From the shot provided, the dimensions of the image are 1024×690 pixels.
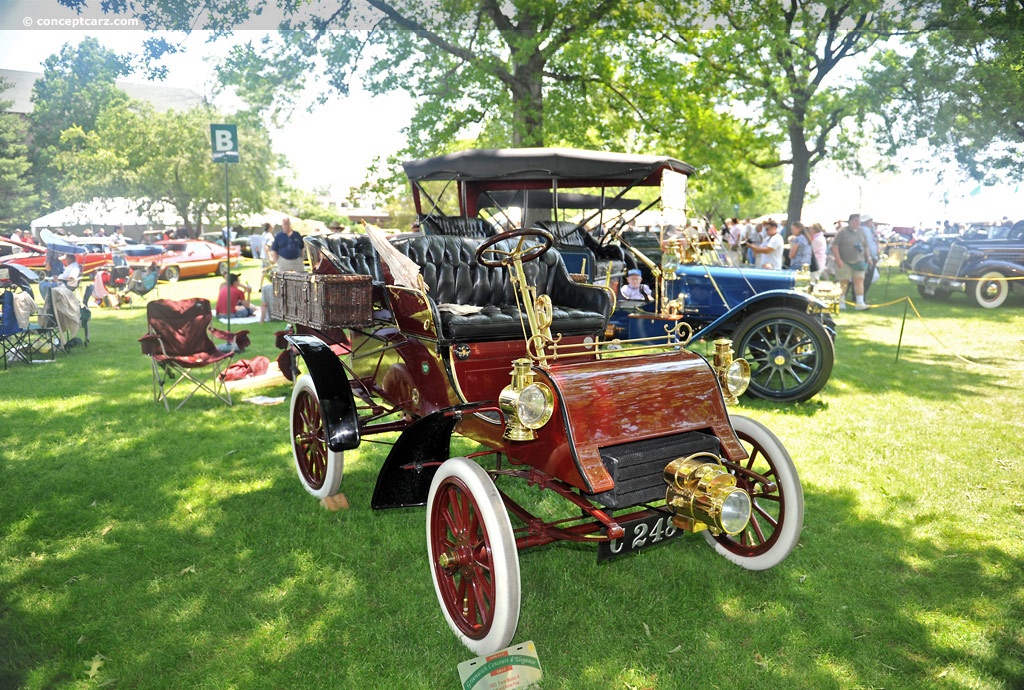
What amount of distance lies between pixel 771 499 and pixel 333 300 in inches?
103

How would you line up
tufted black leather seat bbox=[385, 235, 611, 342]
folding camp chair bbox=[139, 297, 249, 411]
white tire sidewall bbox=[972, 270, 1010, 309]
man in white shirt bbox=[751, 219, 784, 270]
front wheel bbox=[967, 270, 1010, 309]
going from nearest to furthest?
tufted black leather seat bbox=[385, 235, 611, 342] → folding camp chair bbox=[139, 297, 249, 411] → white tire sidewall bbox=[972, 270, 1010, 309] → front wheel bbox=[967, 270, 1010, 309] → man in white shirt bbox=[751, 219, 784, 270]

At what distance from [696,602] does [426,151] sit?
9.11m

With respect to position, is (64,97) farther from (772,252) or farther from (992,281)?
(992,281)

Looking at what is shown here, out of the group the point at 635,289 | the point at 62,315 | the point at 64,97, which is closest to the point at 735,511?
the point at 64,97

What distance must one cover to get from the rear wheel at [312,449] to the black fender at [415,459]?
79 centimetres

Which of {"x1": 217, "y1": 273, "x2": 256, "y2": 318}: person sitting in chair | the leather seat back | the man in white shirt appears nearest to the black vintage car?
the man in white shirt

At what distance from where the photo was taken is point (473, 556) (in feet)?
9.09

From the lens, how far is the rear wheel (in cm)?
409

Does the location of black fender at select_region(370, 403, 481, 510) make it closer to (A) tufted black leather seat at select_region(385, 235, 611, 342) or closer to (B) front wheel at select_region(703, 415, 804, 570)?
(A) tufted black leather seat at select_region(385, 235, 611, 342)

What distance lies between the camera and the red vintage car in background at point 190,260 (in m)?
17.2

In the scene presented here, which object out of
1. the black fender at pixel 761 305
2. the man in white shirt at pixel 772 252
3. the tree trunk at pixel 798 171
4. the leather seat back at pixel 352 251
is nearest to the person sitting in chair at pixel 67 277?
the leather seat back at pixel 352 251

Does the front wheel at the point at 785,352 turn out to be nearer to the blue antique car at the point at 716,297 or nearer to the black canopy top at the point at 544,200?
the blue antique car at the point at 716,297

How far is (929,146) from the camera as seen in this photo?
7.75 meters

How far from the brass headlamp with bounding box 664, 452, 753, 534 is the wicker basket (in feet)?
7.21
